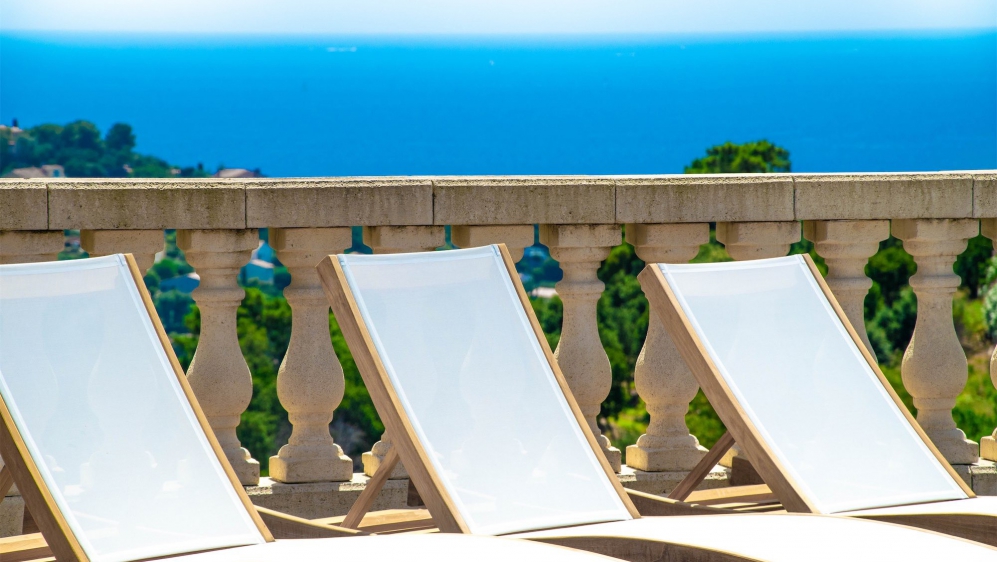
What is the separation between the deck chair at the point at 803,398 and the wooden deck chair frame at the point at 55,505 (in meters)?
1.23

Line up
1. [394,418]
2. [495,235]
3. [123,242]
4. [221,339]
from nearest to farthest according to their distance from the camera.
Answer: [394,418], [123,242], [221,339], [495,235]

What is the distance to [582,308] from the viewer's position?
438 cm

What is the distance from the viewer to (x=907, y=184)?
4.51 m

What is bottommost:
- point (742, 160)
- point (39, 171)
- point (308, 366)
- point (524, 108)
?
point (308, 366)

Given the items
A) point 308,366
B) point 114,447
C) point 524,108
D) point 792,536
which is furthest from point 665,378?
point 524,108

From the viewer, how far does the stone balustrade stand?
151 inches

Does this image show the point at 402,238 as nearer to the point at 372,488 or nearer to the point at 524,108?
the point at 372,488

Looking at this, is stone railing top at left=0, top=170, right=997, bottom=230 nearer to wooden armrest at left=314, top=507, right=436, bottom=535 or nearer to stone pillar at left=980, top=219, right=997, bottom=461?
stone pillar at left=980, top=219, right=997, bottom=461

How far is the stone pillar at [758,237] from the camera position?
4488 millimetres

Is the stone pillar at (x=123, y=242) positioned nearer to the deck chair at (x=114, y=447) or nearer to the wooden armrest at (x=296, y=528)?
the deck chair at (x=114, y=447)

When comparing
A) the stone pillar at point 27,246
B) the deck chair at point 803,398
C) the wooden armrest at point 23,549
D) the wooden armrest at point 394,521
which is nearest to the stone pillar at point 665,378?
the deck chair at point 803,398

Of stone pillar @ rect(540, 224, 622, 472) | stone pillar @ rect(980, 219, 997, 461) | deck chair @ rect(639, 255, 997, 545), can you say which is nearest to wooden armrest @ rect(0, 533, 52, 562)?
stone pillar @ rect(540, 224, 622, 472)

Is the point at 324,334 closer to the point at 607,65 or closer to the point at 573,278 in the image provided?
the point at 573,278

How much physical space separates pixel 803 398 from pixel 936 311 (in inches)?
43.1
